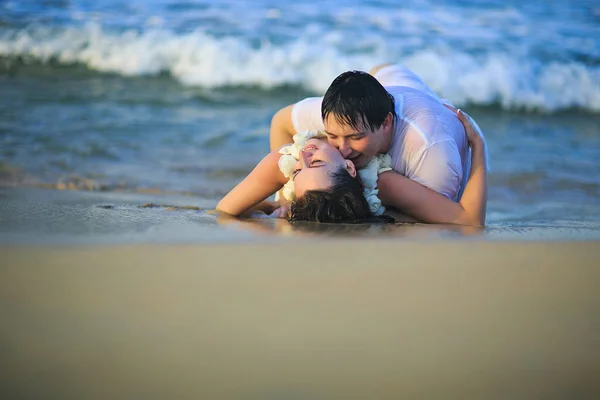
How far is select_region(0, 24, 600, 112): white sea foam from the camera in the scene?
918cm

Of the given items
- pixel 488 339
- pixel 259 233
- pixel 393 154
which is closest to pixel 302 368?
pixel 488 339

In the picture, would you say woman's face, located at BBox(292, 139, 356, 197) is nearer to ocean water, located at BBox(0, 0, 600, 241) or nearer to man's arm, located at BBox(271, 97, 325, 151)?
man's arm, located at BBox(271, 97, 325, 151)

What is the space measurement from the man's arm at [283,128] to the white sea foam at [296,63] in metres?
5.16

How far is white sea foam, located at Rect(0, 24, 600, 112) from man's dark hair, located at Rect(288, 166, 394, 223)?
6.15 meters

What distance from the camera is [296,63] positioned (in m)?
9.52

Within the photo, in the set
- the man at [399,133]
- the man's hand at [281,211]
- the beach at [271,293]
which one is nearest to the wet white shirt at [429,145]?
the man at [399,133]

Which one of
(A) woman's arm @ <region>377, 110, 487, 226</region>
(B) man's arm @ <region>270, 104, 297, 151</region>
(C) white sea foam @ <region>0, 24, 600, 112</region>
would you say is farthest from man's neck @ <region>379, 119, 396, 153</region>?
(C) white sea foam @ <region>0, 24, 600, 112</region>

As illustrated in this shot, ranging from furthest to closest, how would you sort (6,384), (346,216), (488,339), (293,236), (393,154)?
(393,154) → (346,216) → (293,236) → (488,339) → (6,384)

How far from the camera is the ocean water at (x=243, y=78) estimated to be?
5.80m

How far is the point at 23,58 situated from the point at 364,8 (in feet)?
15.3

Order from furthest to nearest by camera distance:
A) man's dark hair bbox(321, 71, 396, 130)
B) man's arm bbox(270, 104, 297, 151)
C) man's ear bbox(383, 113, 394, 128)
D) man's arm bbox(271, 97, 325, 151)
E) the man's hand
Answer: man's arm bbox(270, 104, 297, 151), man's arm bbox(271, 97, 325, 151), the man's hand, man's ear bbox(383, 113, 394, 128), man's dark hair bbox(321, 71, 396, 130)

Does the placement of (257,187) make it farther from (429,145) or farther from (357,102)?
(429,145)

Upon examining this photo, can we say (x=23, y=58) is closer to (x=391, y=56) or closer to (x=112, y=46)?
(x=112, y=46)

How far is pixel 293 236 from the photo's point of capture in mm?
2535
